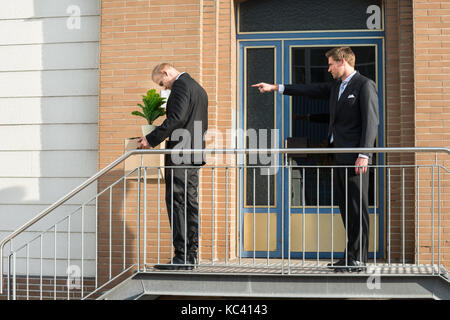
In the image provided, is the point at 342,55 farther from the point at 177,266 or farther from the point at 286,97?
the point at 177,266

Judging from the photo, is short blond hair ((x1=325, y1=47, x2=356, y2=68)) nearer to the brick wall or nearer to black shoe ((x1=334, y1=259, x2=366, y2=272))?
the brick wall

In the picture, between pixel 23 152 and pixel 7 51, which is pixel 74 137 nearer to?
pixel 23 152

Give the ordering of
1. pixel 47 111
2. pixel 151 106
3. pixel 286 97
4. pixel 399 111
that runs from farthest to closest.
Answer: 1. pixel 47 111
2. pixel 286 97
3. pixel 399 111
4. pixel 151 106

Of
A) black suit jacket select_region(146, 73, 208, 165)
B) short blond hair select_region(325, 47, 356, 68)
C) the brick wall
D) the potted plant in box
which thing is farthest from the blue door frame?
short blond hair select_region(325, 47, 356, 68)

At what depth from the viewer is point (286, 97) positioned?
7121mm

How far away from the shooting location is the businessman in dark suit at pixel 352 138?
17.1ft

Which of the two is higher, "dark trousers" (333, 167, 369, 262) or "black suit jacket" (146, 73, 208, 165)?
"black suit jacket" (146, 73, 208, 165)

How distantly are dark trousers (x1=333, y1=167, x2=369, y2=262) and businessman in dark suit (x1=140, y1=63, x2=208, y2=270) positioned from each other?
1.29 metres

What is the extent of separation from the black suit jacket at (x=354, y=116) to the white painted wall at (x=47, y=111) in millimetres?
3049

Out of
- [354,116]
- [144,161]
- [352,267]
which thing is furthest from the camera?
[144,161]

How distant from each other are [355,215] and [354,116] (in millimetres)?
845

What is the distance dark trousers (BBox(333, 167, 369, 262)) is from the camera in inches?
205

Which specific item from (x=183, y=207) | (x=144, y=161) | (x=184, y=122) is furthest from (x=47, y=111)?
(x=183, y=207)

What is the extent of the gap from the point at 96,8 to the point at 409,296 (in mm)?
4691
